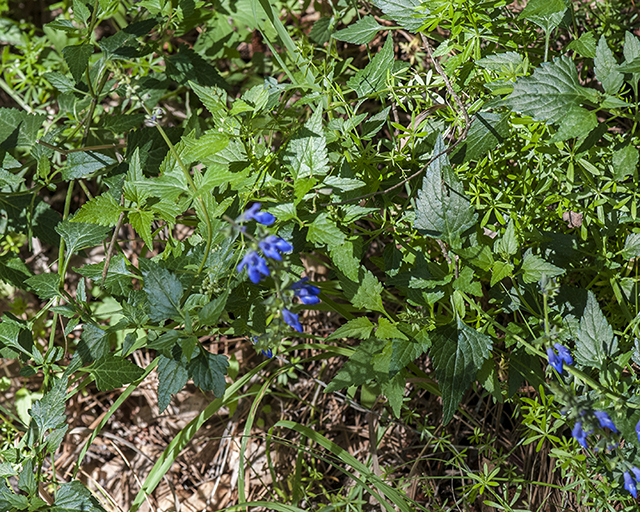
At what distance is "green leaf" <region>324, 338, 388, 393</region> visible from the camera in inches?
55.2

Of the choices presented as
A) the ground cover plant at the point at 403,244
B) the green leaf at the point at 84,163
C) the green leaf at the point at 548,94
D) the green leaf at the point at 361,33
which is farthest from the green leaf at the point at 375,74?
the green leaf at the point at 84,163

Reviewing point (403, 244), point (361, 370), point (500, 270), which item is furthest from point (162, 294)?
point (500, 270)

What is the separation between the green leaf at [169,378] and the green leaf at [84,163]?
0.83m

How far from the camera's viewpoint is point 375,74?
1564 mm

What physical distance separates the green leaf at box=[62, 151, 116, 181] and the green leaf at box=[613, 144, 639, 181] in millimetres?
1642

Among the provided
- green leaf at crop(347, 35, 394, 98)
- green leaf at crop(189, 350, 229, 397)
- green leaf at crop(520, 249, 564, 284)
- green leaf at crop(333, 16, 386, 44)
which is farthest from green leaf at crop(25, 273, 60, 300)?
green leaf at crop(520, 249, 564, 284)

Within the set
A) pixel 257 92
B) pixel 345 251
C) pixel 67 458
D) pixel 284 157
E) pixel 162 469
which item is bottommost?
pixel 67 458

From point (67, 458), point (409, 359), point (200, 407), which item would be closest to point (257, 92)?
point (409, 359)

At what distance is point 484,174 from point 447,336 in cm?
56

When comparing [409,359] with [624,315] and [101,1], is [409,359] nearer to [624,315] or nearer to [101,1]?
[624,315]

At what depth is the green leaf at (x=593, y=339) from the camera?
1.32 meters

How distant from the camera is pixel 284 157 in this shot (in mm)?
1388

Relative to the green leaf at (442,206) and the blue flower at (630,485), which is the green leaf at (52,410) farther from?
the blue flower at (630,485)

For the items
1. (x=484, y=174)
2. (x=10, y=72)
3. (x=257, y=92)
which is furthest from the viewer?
(x=10, y=72)
